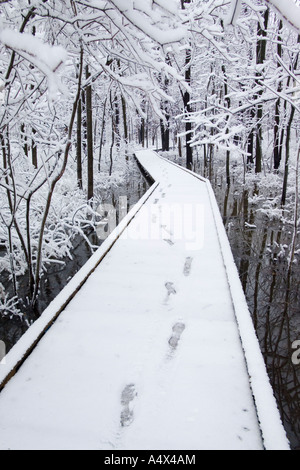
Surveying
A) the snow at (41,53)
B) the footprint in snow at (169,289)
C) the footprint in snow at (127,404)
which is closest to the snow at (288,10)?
the snow at (41,53)

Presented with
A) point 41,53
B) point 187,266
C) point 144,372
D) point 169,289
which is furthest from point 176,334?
point 41,53

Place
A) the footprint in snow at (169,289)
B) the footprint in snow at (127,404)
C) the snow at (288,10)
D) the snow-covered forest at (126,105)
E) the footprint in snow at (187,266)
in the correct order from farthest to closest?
1. the footprint in snow at (187,266)
2. the footprint in snow at (169,289)
3. the footprint in snow at (127,404)
4. the snow-covered forest at (126,105)
5. the snow at (288,10)

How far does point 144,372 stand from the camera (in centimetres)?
198

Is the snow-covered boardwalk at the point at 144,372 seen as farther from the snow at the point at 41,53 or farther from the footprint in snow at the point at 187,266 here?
the snow at the point at 41,53

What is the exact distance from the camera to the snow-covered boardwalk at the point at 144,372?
156 cm

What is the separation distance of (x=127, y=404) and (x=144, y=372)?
10.9 inches

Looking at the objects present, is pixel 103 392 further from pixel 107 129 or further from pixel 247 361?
pixel 107 129

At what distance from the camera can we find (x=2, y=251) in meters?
6.29

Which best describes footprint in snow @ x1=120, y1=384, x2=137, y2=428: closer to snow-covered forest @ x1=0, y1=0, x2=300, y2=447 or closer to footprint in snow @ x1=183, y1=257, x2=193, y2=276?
snow-covered forest @ x1=0, y1=0, x2=300, y2=447

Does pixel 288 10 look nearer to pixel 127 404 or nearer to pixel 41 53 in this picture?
pixel 41 53

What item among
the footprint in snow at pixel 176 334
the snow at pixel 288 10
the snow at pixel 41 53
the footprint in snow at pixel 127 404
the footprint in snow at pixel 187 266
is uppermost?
the snow at pixel 288 10

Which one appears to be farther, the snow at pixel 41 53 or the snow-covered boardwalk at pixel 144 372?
the snow-covered boardwalk at pixel 144 372

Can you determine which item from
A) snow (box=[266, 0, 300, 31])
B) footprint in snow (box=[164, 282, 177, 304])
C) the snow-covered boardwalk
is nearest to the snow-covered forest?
snow (box=[266, 0, 300, 31])
